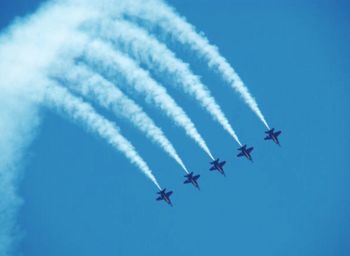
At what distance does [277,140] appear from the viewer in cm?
5616

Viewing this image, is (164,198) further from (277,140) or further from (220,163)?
(277,140)

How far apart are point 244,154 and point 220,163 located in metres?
2.53

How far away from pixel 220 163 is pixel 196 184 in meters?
3.13

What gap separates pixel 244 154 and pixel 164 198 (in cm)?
893

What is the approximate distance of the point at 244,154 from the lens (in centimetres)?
5575

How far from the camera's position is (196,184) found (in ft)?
181

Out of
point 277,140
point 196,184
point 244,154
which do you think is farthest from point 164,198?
point 277,140

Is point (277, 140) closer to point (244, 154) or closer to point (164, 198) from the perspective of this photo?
point (244, 154)

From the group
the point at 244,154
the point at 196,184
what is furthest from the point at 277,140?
the point at 196,184

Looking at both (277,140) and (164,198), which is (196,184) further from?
(277,140)

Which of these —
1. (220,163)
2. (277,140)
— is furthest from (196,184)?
(277,140)

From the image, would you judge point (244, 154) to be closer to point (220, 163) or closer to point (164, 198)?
point (220, 163)

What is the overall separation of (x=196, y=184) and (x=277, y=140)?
360 inches

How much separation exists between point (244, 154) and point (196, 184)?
5573 mm
